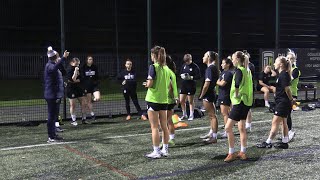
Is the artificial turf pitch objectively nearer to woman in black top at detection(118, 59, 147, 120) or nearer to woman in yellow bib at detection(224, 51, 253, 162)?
woman in yellow bib at detection(224, 51, 253, 162)

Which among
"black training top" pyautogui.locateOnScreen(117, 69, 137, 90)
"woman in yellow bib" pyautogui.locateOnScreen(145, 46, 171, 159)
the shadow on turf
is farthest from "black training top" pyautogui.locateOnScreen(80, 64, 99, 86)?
the shadow on turf

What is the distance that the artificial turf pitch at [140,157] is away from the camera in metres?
6.59

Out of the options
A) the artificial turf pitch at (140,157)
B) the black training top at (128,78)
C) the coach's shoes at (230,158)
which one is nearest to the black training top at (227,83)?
the artificial turf pitch at (140,157)

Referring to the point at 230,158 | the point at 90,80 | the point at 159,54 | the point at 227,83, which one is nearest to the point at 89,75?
the point at 90,80

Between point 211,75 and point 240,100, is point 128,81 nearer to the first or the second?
point 211,75

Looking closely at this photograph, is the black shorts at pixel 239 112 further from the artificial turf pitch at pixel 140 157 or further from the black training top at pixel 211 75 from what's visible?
the black training top at pixel 211 75

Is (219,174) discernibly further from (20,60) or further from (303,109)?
(20,60)

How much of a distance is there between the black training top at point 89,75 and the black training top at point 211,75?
441 cm

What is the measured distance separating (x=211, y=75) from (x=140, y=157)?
7.46 ft

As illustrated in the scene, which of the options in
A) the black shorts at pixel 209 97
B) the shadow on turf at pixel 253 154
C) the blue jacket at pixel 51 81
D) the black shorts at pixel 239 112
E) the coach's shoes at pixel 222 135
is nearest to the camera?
the black shorts at pixel 239 112

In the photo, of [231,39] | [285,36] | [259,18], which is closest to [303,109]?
[285,36]

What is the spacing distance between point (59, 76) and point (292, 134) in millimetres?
5299

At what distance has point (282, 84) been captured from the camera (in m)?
7.96

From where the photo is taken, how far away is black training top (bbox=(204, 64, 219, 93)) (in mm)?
8633
